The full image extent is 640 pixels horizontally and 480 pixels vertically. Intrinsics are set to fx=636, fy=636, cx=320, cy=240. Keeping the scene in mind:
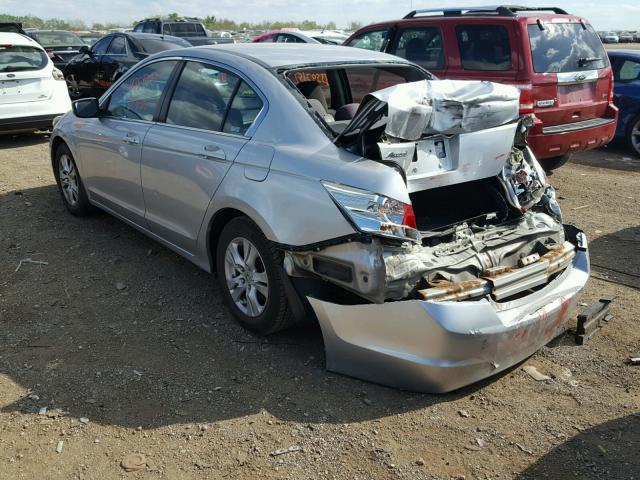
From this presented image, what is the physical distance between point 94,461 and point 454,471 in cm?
166

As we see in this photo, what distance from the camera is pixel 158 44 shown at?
12.6m

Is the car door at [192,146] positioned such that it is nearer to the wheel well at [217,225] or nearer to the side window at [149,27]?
the wheel well at [217,225]

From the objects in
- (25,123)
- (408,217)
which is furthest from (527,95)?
(25,123)

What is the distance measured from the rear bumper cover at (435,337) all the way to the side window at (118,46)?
1106 cm

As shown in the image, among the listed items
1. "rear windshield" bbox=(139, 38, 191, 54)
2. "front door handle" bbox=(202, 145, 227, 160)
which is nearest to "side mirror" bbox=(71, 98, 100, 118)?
"front door handle" bbox=(202, 145, 227, 160)

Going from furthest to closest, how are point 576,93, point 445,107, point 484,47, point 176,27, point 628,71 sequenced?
point 176,27 < point 628,71 < point 484,47 < point 576,93 < point 445,107

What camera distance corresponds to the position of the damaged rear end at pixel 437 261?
3.12m

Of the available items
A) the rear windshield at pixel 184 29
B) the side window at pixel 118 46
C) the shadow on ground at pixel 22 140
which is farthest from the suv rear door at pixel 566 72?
the rear windshield at pixel 184 29

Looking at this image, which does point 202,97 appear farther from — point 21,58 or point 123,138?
point 21,58

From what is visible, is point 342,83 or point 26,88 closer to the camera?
point 342,83

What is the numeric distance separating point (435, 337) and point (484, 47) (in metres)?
5.29

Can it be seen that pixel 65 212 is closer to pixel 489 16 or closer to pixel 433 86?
pixel 433 86

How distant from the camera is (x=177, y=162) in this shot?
4297 millimetres

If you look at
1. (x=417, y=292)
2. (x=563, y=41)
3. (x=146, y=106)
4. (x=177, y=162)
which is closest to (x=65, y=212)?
(x=146, y=106)
